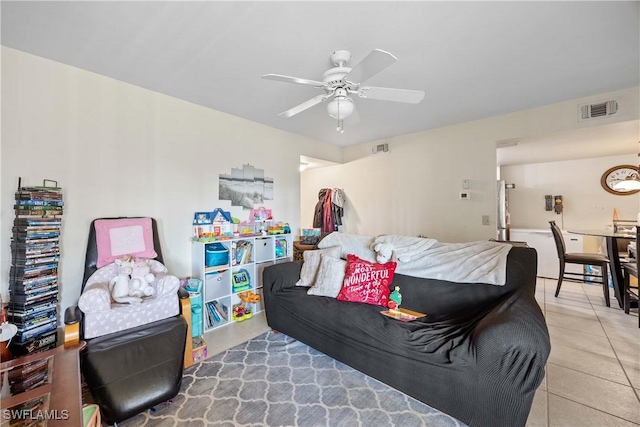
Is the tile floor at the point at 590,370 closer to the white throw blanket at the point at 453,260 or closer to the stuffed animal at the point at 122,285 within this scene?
the white throw blanket at the point at 453,260

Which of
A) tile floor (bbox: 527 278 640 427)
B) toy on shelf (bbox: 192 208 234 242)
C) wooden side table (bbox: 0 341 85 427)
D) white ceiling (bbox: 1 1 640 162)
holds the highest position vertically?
white ceiling (bbox: 1 1 640 162)

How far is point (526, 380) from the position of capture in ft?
4.30

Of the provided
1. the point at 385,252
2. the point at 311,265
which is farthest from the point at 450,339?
the point at 311,265

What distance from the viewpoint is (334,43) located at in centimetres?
186

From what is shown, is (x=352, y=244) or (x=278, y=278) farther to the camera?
(x=352, y=244)

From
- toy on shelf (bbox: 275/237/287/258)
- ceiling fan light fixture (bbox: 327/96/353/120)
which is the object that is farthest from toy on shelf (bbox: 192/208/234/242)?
ceiling fan light fixture (bbox: 327/96/353/120)

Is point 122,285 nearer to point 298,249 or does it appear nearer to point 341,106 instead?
point 341,106

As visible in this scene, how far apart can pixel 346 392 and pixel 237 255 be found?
1912 millimetres

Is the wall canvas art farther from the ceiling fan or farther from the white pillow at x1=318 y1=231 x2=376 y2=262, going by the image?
the ceiling fan

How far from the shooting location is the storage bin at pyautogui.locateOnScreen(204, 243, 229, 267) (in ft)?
9.28

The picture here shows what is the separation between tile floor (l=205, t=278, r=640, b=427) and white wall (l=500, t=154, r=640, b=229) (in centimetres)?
231

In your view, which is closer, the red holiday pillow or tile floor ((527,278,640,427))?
tile floor ((527,278,640,427))

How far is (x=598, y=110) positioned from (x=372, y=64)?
290cm

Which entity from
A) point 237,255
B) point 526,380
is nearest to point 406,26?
point 526,380
